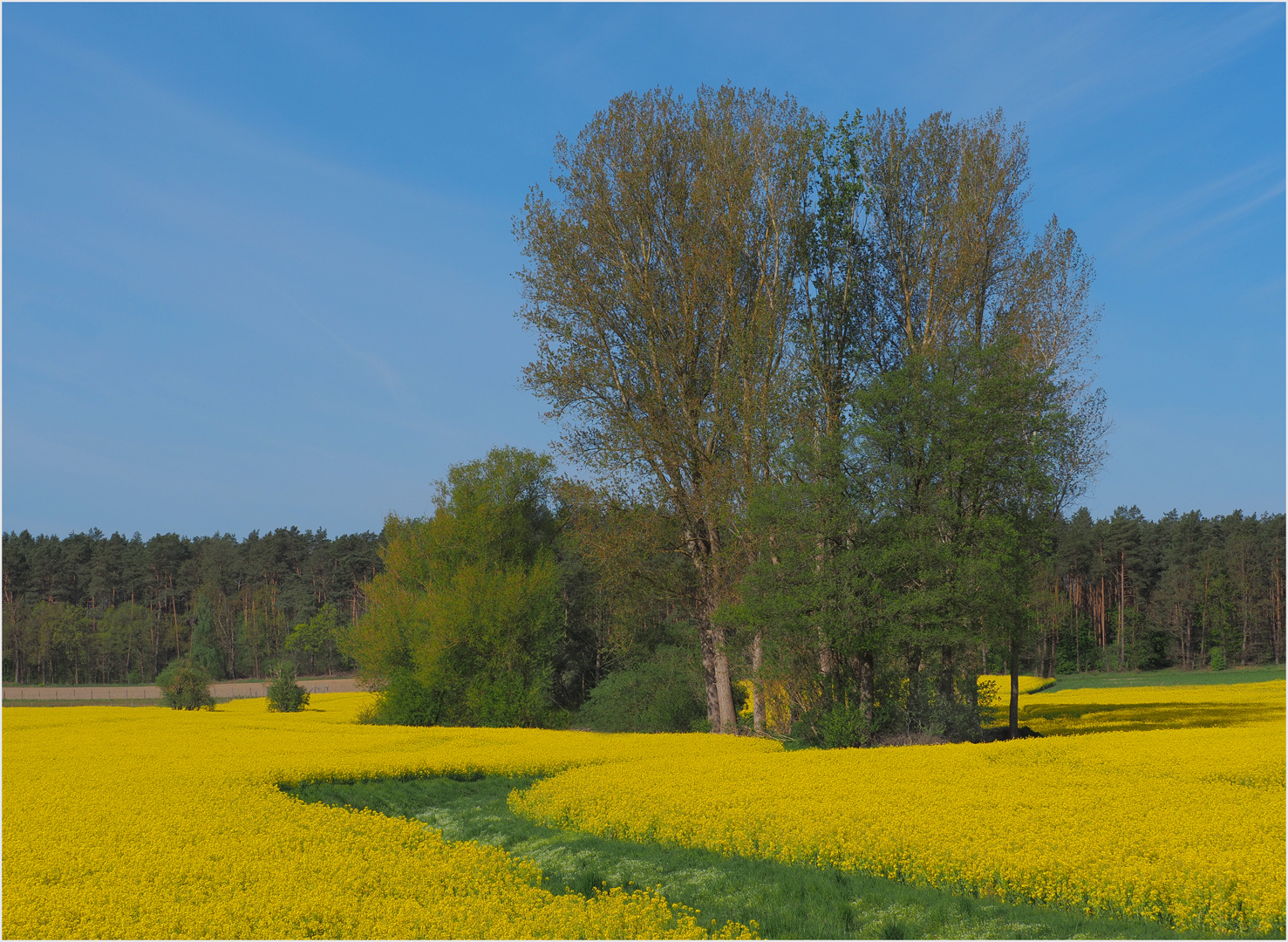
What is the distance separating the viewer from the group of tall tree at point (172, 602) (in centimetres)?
8506

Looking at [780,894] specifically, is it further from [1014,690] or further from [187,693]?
[187,693]

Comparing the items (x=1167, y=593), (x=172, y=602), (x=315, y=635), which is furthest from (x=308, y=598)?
(x=1167, y=593)

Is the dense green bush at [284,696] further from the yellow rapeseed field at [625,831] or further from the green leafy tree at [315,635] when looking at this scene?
the green leafy tree at [315,635]

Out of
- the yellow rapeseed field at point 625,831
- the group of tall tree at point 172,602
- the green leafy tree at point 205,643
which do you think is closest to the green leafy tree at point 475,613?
the yellow rapeseed field at point 625,831

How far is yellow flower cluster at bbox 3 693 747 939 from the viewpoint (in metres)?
8.26

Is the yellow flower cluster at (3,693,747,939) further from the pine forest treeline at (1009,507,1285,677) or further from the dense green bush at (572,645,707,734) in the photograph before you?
the pine forest treeline at (1009,507,1285,677)

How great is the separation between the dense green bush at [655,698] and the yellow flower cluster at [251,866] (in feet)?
47.5

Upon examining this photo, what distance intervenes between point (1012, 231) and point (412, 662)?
30182 millimetres

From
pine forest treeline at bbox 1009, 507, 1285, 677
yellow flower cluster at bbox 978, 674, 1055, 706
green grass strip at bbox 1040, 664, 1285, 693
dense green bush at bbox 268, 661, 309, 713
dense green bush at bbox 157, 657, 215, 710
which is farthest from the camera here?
pine forest treeline at bbox 1009, 507, 1285, 677

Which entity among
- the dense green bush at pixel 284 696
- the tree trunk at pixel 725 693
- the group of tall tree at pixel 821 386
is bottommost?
the dense green bush at pixel 284 696

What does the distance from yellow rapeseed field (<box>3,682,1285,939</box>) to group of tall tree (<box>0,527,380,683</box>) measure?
7118cm

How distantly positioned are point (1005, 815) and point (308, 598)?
317 feet

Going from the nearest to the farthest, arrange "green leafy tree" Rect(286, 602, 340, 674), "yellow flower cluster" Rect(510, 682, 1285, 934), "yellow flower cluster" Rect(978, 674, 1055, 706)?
"yellow flower cluster" Rect(510, 682, 1285, 934) → "yellow flower cluster" Rect(978, 674, 1055, 706) → "green leafy tree" Rect(286, 602, 340, 674)

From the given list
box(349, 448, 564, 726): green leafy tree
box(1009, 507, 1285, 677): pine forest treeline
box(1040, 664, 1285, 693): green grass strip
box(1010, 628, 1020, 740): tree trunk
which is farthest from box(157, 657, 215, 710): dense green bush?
box(1009, 507, 1285, 677): pine forest treeline
